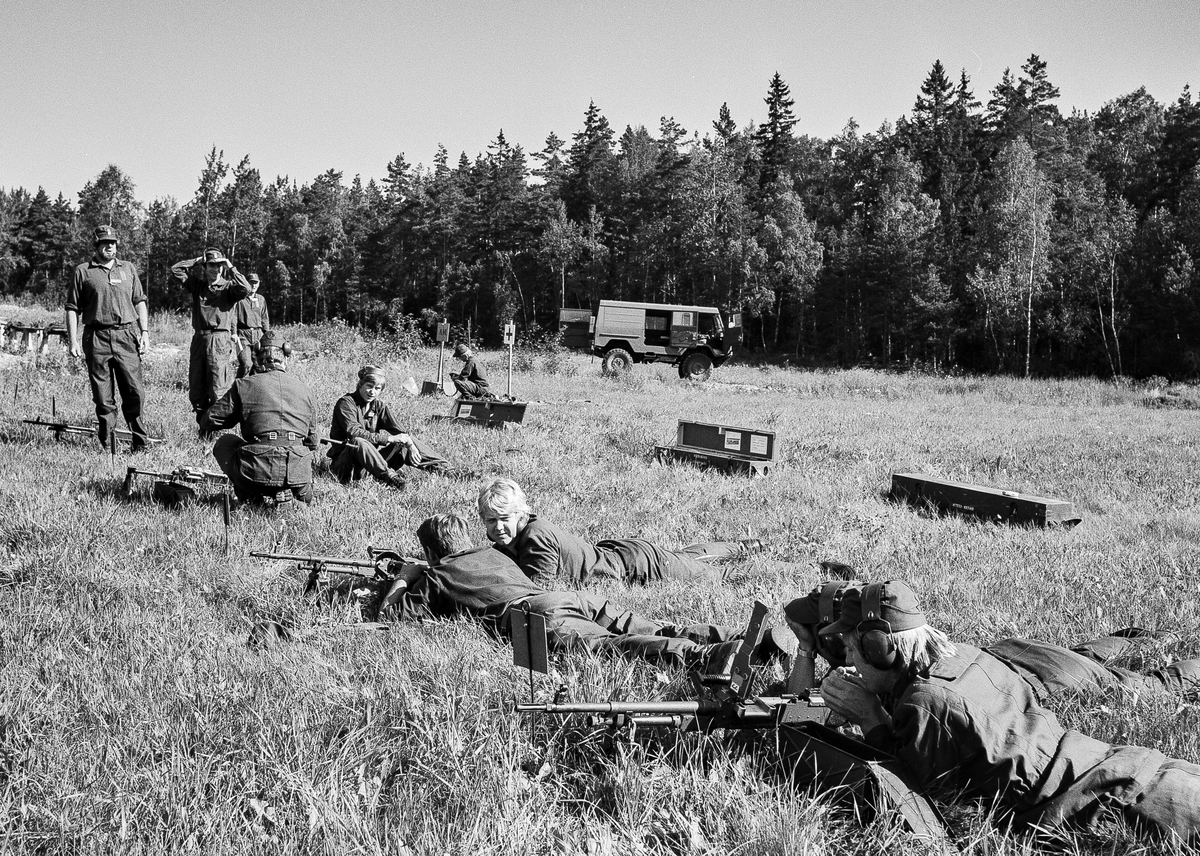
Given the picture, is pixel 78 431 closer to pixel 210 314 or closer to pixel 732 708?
pixel 210 314

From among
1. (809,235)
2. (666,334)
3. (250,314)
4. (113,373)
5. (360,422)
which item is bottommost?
(360,422)

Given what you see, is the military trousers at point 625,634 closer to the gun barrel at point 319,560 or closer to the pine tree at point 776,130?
the gun barrel at point 319,560

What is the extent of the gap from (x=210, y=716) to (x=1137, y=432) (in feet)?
52.1

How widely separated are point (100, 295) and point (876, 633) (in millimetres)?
8163

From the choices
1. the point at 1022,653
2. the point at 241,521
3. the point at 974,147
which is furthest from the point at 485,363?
the point at 974,147

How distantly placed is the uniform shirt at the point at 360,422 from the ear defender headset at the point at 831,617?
20.0ft

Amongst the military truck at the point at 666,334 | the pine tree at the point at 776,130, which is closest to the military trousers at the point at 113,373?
the military truck at the point at 666,334

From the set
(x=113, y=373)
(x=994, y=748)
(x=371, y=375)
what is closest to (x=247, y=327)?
(x=113, y=373)

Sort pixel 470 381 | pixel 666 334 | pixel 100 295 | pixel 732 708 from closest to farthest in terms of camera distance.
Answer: pixel 732 708 → pixel 100 295 → pixel 470 381 → pixel 666 334

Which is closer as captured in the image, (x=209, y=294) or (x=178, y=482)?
(x=178, y=482)

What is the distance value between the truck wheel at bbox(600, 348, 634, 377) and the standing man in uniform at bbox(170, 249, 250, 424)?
16.0m

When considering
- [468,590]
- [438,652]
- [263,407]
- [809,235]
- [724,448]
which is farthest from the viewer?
[809,235]

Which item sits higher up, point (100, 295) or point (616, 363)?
point (100, 295)

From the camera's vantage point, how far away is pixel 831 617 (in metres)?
3.12
